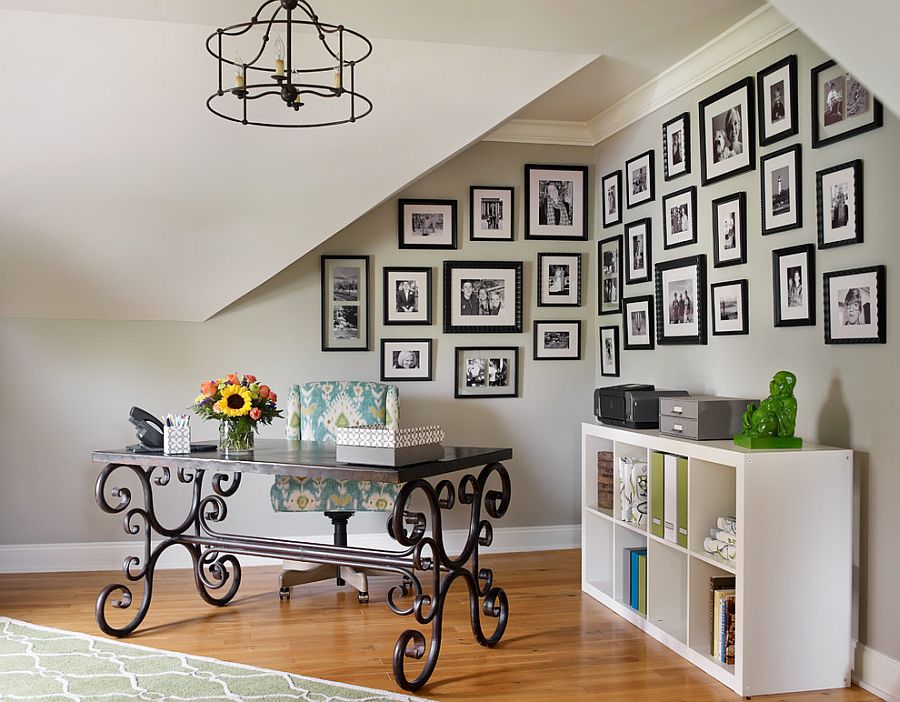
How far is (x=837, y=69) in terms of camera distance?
317cm

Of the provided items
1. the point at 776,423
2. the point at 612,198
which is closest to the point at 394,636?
the point at 776,423

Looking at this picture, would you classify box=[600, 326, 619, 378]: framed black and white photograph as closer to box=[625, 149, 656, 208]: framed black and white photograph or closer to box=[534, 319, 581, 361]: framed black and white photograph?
box=[534, 319, 581, 361]: framed black and white photograph

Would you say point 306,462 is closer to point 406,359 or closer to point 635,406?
point 635,406

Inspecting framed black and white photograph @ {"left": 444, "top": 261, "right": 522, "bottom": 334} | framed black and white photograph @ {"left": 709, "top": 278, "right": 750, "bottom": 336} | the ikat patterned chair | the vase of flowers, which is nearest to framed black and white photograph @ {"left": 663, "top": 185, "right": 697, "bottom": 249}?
framed black and white photograph @ {"left": 709, "top": 278, "right": 750, "bottom": 336}

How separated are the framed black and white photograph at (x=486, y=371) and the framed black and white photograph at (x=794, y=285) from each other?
1950 millimetres

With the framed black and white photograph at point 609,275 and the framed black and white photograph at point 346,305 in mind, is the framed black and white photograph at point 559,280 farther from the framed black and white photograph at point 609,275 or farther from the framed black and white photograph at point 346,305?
the framed black and white photograph at point 346,305

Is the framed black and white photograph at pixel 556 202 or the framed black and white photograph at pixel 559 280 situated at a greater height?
the framed black and white photograph at pixel 556 202

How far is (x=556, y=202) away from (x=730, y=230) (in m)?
1.60

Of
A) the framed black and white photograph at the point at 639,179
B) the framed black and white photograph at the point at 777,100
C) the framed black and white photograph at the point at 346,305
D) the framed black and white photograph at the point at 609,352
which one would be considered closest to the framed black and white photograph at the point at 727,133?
the framed black and white photograph at the point at 777,100

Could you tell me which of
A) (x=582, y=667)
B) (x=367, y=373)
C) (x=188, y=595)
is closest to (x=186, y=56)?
(x=367, y=373)

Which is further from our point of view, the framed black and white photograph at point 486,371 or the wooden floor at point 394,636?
the framed black and white photograph at point 486,371

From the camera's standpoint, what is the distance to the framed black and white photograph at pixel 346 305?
16.5 feet

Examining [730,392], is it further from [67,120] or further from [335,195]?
[67,120]

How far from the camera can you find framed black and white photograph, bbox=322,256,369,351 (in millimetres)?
5043
